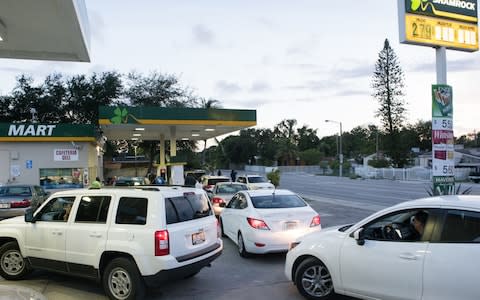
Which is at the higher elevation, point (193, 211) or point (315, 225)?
point (193, 211)

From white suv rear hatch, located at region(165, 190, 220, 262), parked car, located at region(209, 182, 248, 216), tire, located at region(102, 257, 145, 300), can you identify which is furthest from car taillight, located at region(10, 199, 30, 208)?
white suv rear hatch, located at region(165, 190, 220, 262)

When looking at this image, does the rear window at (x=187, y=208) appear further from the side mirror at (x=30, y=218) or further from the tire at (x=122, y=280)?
the side mirror at (x=30, y=218)

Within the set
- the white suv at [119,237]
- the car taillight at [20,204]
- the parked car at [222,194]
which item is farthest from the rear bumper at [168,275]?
the car taillight at [20,204]

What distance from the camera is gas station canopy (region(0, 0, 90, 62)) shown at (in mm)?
7832

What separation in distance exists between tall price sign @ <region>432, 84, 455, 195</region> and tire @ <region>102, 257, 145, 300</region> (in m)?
8.63

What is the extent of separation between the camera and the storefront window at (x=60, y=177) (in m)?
22.5

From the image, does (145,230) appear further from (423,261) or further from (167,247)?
(423,261)

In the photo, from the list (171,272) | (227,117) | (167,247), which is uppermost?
(227,117)

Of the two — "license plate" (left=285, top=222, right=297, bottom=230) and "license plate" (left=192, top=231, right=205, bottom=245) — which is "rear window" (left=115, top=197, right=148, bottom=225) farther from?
"license plate" (left=285, top=222, right=297, bottom=230)

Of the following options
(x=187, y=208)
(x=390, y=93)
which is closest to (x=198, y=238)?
(x=187, y=208)

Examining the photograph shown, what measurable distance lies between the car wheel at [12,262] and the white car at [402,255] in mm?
4766

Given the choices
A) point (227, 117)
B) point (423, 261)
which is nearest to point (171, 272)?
point (423, 261)

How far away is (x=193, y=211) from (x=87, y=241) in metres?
1.66

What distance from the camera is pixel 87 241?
20.8 ft
